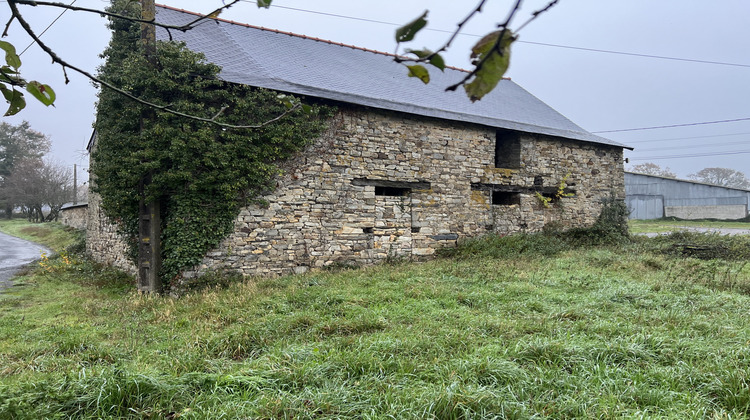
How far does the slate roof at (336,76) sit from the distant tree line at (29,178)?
31.2m

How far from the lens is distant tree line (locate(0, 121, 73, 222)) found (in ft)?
105

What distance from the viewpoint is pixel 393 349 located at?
3668 millimetres

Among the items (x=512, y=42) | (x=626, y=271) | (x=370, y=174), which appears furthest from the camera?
(x=370, y=174)

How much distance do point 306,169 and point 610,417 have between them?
677 cm

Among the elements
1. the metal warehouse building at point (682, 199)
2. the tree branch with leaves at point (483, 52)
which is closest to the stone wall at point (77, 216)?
the tree branch with leaves at point (483, 52)

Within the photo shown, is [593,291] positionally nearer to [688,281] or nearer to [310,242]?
[688,281]

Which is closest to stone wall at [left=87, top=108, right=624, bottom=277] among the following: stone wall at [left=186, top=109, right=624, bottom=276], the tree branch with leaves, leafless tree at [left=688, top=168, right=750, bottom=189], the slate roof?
stone wall at [left=186, top=109, right=624, bottom=276]

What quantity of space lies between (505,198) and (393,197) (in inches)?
165

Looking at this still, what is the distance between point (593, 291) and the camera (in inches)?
239

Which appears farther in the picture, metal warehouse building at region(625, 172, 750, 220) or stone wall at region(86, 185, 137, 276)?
metal warehouse building at region(625, 172, 750, 220)

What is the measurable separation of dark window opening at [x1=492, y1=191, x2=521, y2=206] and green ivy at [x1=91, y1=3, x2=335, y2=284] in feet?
22.7

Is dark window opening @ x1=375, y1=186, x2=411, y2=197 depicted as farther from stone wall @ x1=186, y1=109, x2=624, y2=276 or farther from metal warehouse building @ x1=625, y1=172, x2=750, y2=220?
metal warehouse building @ x1=625, y1=172, x2=750, y2=220

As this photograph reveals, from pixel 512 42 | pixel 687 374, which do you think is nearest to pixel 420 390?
pixel 687 374

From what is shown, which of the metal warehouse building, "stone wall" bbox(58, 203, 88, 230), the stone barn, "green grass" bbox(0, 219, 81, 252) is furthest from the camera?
the metal warehouse building
